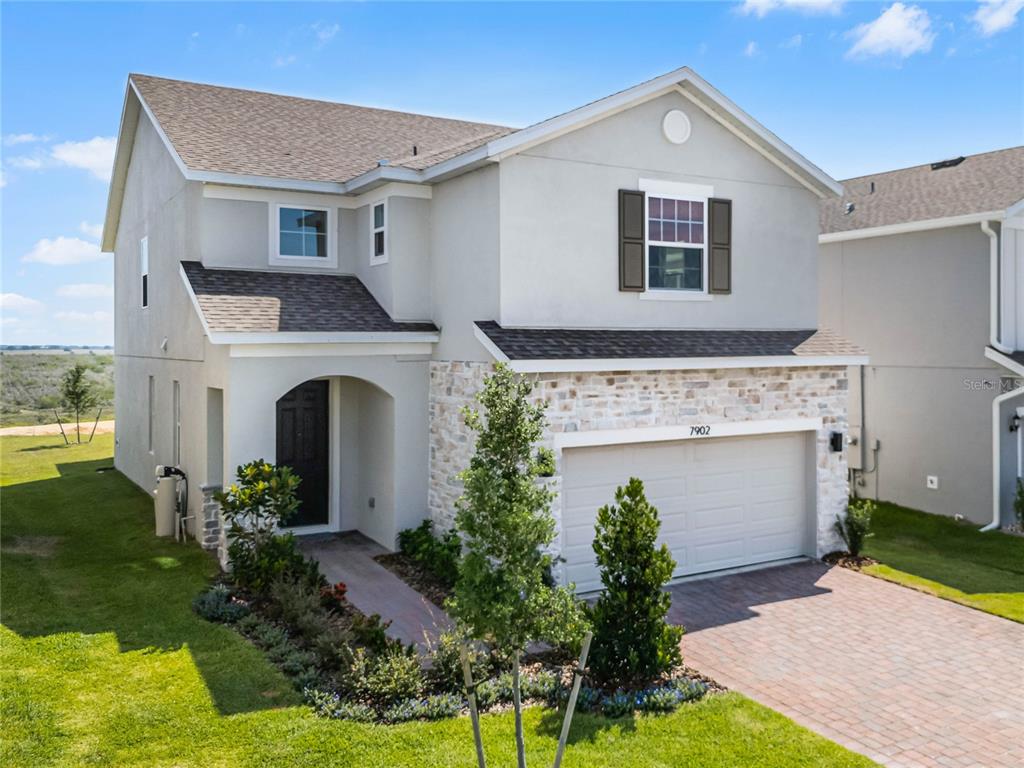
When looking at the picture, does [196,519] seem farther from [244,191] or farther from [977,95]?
[977,95]

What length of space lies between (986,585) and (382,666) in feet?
30.8

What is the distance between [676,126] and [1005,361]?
8.04 meters

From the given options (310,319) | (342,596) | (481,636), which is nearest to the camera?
(481,636)

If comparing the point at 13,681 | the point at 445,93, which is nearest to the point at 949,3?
the point at 445,93

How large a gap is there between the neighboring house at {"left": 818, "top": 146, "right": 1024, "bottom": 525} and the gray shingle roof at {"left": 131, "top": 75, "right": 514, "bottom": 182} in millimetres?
8968

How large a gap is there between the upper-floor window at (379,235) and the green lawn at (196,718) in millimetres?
6146

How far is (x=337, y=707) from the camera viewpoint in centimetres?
786

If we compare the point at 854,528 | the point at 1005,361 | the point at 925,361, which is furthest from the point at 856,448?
the point at 854,528

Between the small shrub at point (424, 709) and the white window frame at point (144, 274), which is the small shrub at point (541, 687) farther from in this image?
the white window frame at point (144, 274)

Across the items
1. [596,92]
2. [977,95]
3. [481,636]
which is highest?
[977,95]

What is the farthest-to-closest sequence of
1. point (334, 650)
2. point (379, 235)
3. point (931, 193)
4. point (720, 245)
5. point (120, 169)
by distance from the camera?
1. point (120, 169)
2. point (931, 193)
3. point (379, 235)
4. point (720, 245)
5. point (334, 650)

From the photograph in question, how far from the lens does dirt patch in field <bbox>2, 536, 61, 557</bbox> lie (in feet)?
44.1

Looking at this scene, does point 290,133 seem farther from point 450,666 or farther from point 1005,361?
point 1005,361

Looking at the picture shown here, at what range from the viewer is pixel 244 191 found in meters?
14.1
